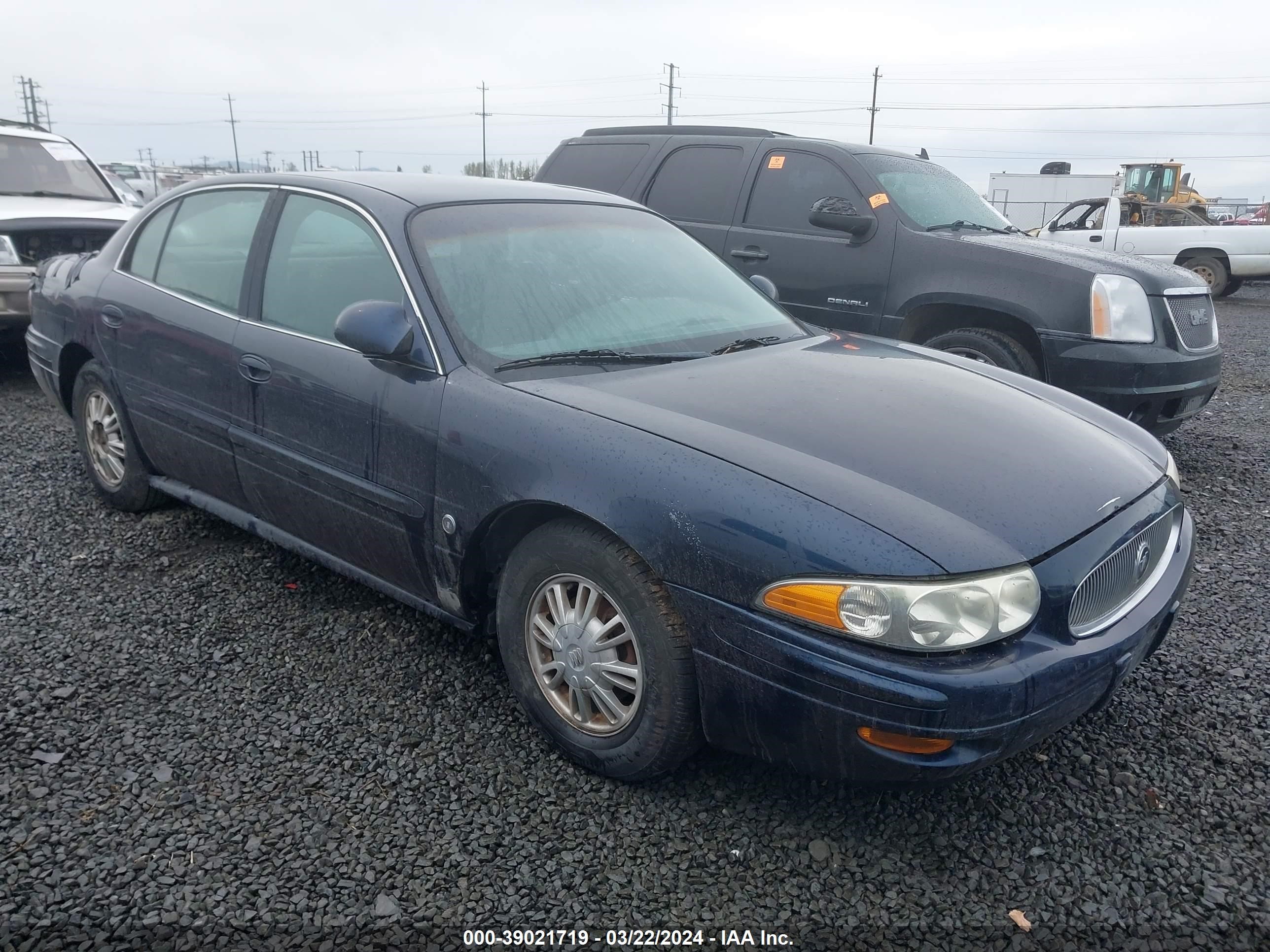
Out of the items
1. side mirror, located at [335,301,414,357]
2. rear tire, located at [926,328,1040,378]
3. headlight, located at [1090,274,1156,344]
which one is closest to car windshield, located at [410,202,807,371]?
side mirror, located at [335,301,414,357]

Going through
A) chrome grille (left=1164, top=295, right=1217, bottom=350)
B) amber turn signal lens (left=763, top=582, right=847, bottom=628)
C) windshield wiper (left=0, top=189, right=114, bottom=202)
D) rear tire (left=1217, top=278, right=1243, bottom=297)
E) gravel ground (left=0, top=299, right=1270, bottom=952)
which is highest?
windshield wiper (left=0, top=189, right=114, bottom=202)

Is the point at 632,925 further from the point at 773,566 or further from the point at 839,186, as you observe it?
the point at 839,186

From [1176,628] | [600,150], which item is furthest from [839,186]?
[1176,628]

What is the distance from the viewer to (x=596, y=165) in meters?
6.96

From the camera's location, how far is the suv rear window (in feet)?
22.3

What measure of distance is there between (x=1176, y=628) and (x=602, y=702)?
230 centimetres

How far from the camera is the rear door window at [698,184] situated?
6.33 meters

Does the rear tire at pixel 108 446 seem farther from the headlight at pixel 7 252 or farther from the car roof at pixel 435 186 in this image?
the headlight at pixel 7 252

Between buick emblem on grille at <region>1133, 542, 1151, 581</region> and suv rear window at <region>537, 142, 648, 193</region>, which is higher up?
suv rear window at <region>537, 142, 648, 193</region>

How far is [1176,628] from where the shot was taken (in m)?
3.47

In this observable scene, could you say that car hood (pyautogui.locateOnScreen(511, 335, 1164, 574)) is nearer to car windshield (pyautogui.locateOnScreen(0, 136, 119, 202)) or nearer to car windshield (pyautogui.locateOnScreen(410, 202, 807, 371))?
car windshield (pyautogui.locateOnScreen(410, 202, 807, 371))

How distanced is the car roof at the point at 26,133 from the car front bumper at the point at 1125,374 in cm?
845

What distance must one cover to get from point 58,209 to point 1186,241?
1571 cm

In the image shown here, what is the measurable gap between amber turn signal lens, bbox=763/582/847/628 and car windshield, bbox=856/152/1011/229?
4221 mm
